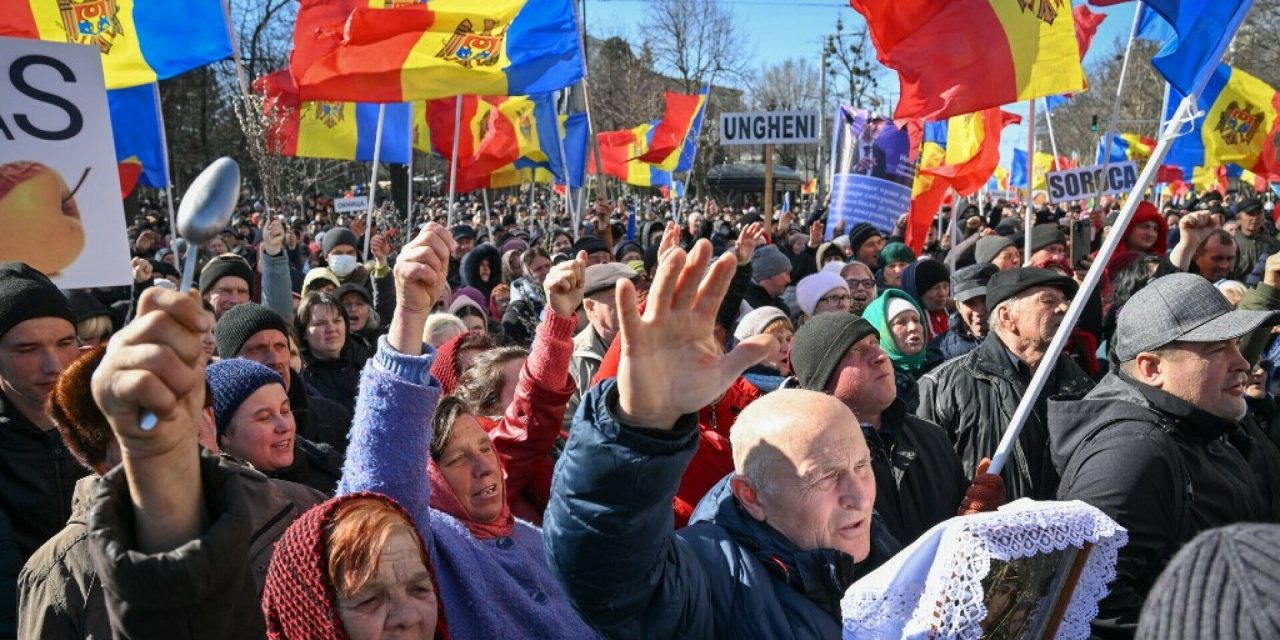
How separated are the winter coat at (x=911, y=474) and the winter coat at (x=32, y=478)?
2.56 meters

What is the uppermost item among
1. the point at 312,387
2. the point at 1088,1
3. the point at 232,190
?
the point at 1088,1

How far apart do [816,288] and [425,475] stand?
181 inches

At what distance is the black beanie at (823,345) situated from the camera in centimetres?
380

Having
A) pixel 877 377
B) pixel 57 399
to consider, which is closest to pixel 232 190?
Answer: pixel 57 399

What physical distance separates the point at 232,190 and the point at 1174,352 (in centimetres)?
285

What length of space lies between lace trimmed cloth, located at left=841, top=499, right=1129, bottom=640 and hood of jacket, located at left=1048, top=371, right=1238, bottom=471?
4.10 ft

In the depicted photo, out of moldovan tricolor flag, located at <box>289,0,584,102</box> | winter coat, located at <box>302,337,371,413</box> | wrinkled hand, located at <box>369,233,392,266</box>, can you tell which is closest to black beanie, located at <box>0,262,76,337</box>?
winter coat, located at <box>302,337,371,413</box>

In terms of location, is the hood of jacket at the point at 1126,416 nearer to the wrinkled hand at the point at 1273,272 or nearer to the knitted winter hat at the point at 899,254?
the wrinkled hand at the point at 1273,272

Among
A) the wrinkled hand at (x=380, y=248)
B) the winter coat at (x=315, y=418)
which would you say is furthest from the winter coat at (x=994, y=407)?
the wrinkled hand at (x=380, y=248)

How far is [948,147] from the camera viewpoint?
10.2m

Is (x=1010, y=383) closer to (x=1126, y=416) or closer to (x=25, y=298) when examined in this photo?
(x=1126, y=416)

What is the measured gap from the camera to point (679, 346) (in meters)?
1.75

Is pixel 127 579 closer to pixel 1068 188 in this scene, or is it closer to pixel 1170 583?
pixel 1170 583

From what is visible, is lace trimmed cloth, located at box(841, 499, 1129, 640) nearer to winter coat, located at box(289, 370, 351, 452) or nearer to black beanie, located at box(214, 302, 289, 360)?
winter coat, located at box(289, 370, 351, 452)
